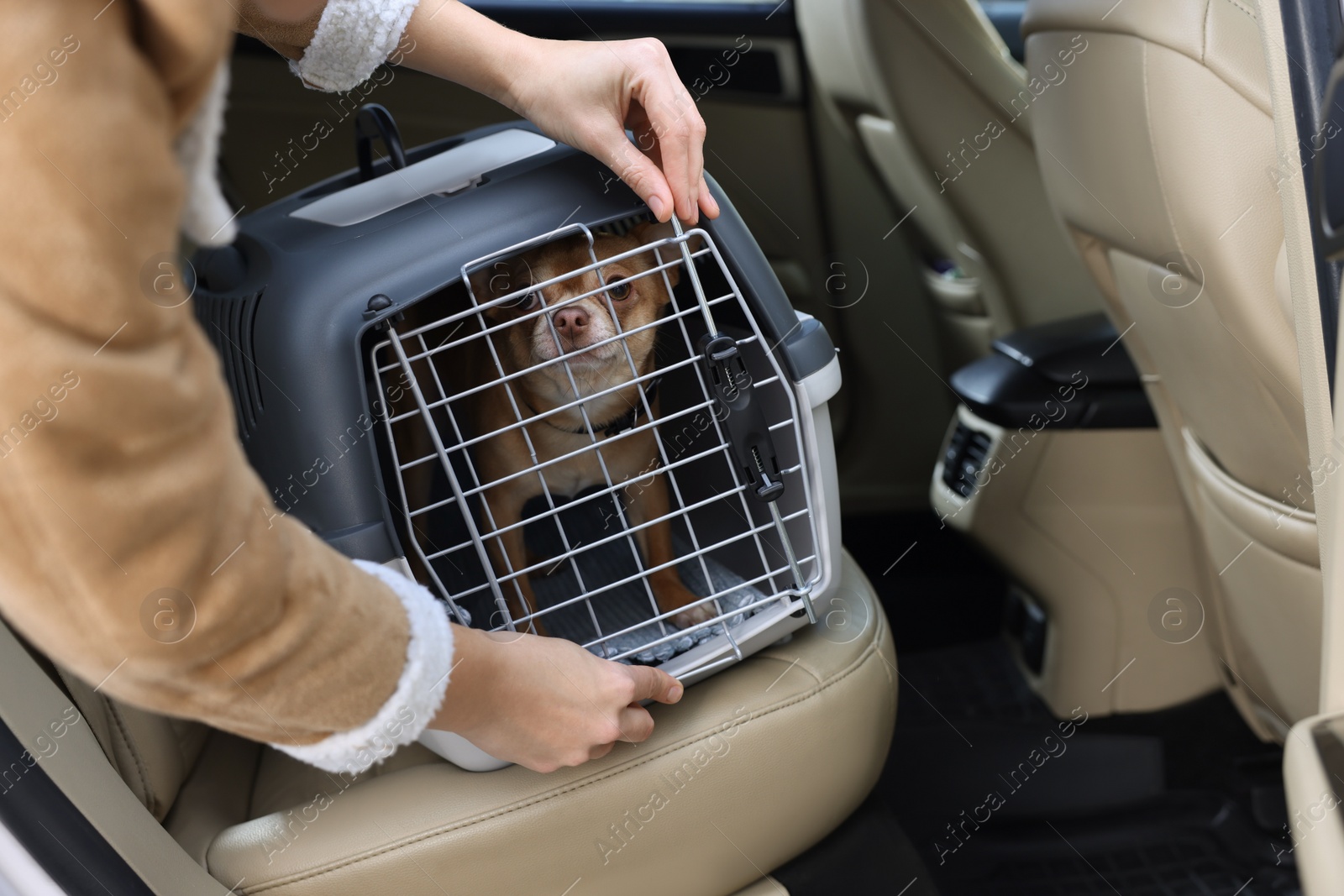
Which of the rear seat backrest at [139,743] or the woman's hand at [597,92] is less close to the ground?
the woman's hand at [597,92]

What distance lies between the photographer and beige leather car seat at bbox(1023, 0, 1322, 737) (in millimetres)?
882

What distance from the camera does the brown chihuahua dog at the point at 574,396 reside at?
3.96ft

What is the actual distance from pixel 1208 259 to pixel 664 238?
1.75 ft

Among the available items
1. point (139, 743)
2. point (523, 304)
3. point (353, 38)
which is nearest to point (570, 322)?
point (523, 304)

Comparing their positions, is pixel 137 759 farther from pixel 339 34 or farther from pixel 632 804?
pixel 339 34

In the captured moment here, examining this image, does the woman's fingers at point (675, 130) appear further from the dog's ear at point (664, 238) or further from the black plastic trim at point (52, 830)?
the black plastic trim at point (52, 830)

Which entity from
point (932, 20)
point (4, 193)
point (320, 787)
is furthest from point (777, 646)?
point (932, 20)

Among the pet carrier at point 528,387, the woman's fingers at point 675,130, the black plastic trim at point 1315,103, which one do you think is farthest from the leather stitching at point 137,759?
the black plastic trim at point 1315,103

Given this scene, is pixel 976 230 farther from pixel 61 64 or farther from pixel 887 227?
pixel 61 64

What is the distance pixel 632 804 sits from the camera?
909 millimetres

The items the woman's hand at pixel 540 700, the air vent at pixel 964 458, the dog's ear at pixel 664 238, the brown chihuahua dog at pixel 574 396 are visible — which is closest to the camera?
the woman's hand at pixel 540 700

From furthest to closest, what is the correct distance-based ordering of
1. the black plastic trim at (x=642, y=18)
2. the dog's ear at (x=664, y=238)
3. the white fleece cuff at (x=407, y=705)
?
the black plastic trim at (x=642, y=18) < the dog's ear at (x=664, y=238) < the white fleece cuff at (x=407, y=705)

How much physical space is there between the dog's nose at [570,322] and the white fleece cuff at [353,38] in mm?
326

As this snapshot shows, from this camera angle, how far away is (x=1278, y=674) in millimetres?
1150
